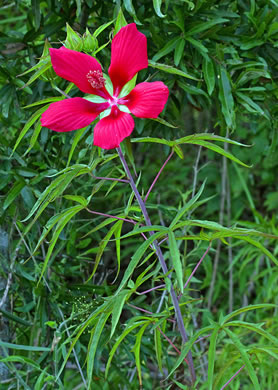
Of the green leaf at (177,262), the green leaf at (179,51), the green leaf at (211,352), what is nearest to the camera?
the green leaf at (177,262)

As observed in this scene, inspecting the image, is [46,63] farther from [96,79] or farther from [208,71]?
[208,71]

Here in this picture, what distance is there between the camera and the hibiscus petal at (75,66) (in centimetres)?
77

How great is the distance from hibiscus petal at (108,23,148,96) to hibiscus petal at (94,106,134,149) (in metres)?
0.06

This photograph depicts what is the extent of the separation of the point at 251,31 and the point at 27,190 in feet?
1.83

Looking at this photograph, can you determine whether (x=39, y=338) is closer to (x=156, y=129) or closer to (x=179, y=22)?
(x=156, y=129)

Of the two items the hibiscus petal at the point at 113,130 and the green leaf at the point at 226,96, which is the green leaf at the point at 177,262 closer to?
the hibiscus petal at the point at 113,130

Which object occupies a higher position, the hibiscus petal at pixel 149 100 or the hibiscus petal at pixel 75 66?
the hibiscus petal at pixel 75 66

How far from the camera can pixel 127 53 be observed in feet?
2.61

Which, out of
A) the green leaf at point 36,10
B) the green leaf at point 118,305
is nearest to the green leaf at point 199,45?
the green leaf at point 36,10

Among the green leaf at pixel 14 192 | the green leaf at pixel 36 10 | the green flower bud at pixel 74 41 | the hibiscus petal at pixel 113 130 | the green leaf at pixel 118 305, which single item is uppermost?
the green flower bud at pixel 74 41

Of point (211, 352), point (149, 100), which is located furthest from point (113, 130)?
point (211, 352)

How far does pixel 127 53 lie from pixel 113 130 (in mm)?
112

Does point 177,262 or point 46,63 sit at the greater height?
point 46,63

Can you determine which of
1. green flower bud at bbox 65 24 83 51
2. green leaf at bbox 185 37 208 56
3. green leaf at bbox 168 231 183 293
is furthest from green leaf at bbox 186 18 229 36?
green leaf at bbox 168 231 183 293
